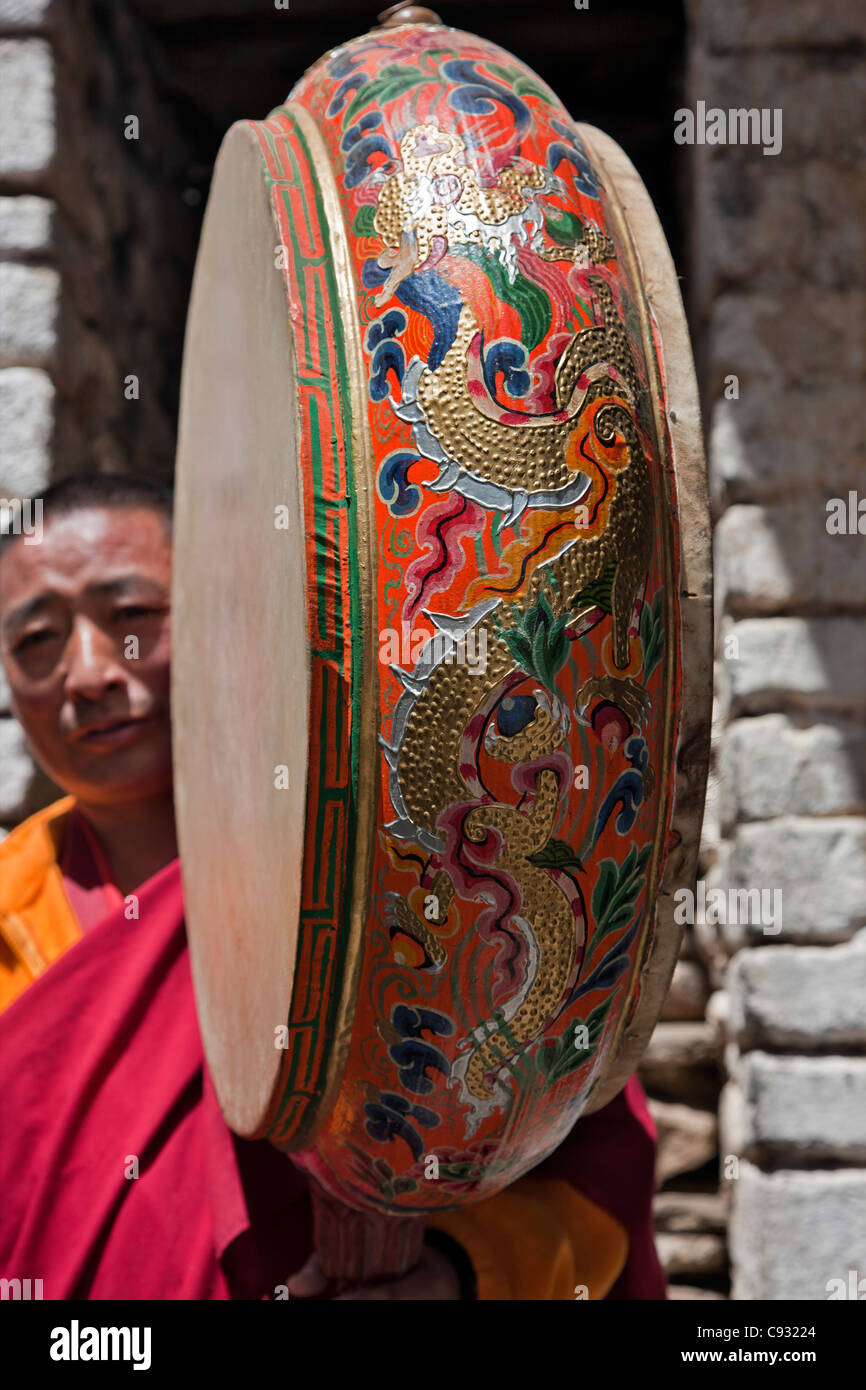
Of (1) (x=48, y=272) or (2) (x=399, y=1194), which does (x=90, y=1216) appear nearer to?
(2) (x=399, y=1194)

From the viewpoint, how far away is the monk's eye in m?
0.90

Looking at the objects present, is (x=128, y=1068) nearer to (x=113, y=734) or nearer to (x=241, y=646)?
(x=113, y=734)

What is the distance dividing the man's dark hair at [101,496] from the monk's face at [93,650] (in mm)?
18

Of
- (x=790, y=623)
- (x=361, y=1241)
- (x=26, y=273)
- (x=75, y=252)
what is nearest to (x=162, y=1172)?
(x=361, y=1241)

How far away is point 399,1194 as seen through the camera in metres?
1.02

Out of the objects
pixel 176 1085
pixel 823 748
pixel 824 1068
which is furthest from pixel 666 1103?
pixel 176 1085

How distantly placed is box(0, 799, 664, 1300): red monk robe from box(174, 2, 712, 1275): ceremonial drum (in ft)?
0.97

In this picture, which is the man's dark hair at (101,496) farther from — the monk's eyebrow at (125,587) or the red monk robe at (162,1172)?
the red monk robe at (162,1172)

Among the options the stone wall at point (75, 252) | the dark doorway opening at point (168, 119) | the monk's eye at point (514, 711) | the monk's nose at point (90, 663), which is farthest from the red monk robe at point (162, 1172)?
the dark doorway opening at point (168, 119)

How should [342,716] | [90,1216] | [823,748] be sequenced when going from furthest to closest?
[823,748]
[90,1216]
[342,716]

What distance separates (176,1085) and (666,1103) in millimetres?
1359

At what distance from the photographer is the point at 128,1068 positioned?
1.44 metres

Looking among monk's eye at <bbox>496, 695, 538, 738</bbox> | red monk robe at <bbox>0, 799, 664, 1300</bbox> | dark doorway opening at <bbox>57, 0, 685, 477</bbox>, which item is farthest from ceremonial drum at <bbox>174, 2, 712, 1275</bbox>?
dark doorway opening at <bbox>57, 0, 685, 477</bbox>

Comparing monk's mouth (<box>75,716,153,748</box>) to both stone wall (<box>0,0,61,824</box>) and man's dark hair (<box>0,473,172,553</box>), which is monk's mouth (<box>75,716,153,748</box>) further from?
stone wall (<box>0,0,61,824</box>)
